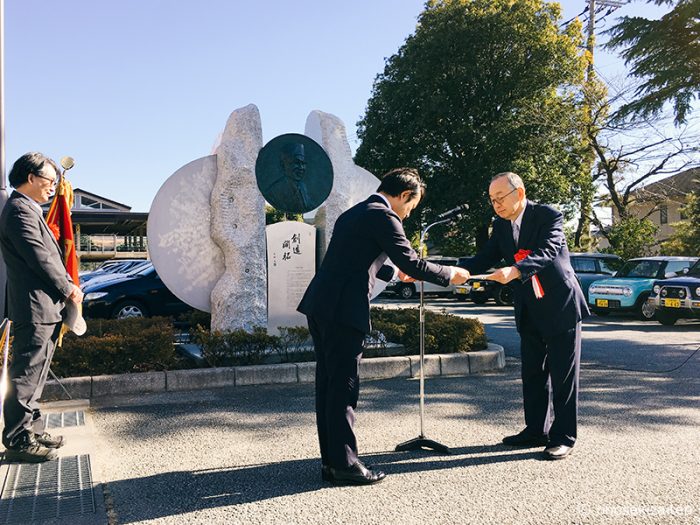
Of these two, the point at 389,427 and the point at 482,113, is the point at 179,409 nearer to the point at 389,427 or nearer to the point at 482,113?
the point at 389,427

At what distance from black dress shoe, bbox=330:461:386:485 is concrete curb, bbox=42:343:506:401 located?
2897 millimetres

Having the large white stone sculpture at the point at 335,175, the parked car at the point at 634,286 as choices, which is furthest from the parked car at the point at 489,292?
the large white stone sculpture at the point at 335,175

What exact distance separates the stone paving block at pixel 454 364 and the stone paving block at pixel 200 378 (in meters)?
2.38

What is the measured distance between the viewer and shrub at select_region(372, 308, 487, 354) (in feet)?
23.8

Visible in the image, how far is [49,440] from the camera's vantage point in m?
4.09

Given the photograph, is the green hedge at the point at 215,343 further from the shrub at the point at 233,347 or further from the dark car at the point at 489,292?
the dark car at the point at 489,292

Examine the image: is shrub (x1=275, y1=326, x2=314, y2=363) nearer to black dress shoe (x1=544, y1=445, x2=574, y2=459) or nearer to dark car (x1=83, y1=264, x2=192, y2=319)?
black dress shoe (x1=544, y1=445, x2=574, y2=459)

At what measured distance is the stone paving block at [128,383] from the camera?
5.72 m

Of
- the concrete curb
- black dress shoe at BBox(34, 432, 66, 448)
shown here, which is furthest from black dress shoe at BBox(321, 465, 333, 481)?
the concrete curb

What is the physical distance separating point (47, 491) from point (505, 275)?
298 cm

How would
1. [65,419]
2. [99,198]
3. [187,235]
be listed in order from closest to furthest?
[65,419] → [187,235] → [99,198]

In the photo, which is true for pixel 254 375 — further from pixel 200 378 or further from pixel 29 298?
pixel 29 298

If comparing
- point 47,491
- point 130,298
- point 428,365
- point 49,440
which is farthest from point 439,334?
point 130,298

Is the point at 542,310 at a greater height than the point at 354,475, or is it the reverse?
the point at 542,310
